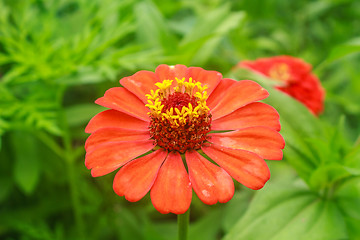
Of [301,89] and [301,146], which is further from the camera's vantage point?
[301,89]

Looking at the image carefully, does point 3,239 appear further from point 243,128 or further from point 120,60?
point 243,128

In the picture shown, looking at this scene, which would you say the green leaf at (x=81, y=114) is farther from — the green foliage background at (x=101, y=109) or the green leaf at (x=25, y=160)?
the green leaf at (x=25, y=160)

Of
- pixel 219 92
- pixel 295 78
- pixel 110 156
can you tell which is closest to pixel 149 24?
pixel 295 78

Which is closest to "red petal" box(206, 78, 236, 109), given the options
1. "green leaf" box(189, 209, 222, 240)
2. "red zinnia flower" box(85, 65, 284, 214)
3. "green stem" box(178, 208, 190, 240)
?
"red zinnia flower" box(85, 65, 284, 214)

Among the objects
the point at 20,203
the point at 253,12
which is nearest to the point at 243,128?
the point at 20,203

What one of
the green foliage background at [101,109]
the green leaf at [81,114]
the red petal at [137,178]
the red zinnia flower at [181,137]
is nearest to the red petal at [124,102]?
the red zinnia flower at [181,137]

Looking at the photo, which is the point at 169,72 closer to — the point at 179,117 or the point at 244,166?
the point at 179,117

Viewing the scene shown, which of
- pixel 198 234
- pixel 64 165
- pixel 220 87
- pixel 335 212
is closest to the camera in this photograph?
pixel 220 87

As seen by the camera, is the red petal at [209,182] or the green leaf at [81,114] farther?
the green leaf at [81,114]
